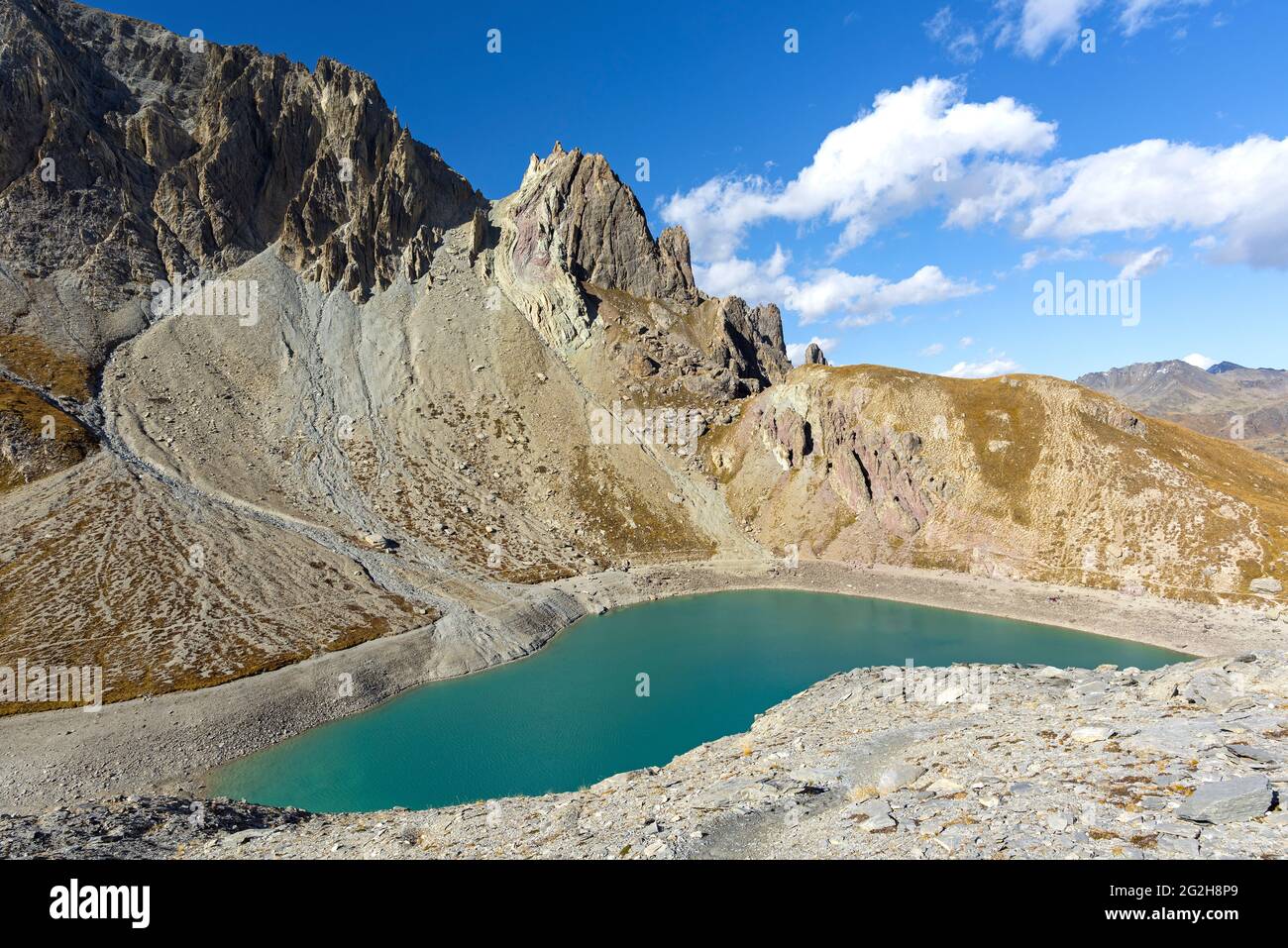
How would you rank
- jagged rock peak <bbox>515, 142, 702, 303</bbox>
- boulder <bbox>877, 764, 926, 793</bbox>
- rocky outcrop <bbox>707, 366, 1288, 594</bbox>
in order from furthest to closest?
jagged rock peak <bbox>515, 142, 702, 303</bbox> → rocky outcrop <bbox>707, 366, 1288, 594</bbox> → boulder <bbox>877, 764, 926, 793</bbox>

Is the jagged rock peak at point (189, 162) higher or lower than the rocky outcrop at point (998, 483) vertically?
higher

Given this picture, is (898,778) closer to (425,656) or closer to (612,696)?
(612,696)

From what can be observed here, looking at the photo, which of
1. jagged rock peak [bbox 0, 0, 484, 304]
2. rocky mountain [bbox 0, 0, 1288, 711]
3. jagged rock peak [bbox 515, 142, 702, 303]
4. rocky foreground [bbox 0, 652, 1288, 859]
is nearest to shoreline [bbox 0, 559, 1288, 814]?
rocky mountain [bbox 0, 0, 1288, 711]

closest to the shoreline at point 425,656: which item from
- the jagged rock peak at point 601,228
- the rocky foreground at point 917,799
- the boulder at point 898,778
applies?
the rocky foreground at point 917,799

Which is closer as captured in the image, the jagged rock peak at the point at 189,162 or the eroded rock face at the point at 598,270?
the jagged rock peak at the point at 189,162

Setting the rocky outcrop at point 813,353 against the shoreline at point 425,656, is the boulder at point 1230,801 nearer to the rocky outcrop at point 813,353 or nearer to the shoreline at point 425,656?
the shoreline at point 425,656

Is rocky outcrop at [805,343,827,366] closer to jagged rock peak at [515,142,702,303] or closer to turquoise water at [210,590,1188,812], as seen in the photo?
jagged rock peak at [515,142,702,303]
